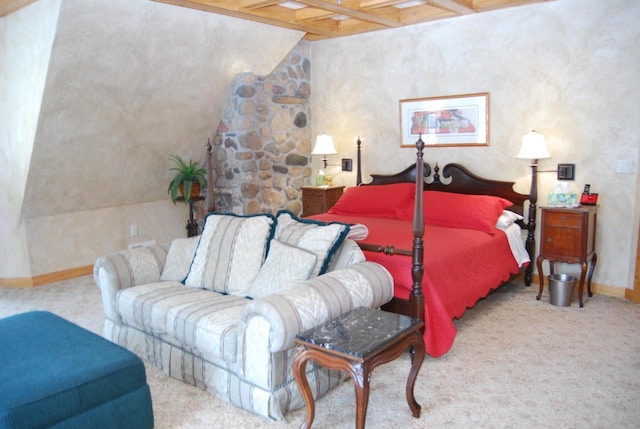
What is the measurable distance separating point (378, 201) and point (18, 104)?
130 inches

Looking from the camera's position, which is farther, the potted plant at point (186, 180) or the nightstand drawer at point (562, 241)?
the potted plant at point (186, 180)

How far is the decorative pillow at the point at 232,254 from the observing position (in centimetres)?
327

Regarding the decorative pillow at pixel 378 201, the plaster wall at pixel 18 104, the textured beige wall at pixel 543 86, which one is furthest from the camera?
the decorative pillow at pixel 378 201

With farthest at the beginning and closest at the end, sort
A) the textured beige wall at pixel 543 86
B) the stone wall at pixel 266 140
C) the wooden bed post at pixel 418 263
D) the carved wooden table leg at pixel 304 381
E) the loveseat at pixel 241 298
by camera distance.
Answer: the stone wall at pixel 266 140, the textured beige wall at pixel 543 86, the wooden bed post at pixel 418 263, the loveseat at pixel 241 298, the carved wooden table leg at pixel 304 381

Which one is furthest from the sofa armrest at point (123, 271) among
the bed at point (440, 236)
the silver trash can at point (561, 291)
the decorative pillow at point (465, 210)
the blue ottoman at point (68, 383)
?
the silver trash can at point (561, 291)

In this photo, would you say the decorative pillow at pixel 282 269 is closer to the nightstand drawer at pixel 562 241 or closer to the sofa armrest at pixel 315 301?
the sofa armrest at pixel 315 301

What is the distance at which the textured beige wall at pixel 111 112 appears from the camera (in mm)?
4098

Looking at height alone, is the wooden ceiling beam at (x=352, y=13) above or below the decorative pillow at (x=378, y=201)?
above

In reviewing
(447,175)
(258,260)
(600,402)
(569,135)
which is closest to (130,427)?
(258,260)

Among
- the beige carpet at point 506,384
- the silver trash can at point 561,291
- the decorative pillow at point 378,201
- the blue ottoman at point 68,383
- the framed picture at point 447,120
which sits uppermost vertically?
the framed picture at point 447,120

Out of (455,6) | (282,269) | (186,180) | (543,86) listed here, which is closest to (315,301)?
(282,269)

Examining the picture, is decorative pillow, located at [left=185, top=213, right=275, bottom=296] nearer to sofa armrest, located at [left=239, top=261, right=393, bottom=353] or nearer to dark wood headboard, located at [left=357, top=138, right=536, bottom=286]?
sofa armrest, located at [left=239, top=261, right=393, bottom=353]

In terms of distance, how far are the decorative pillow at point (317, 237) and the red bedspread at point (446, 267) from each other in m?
0.41

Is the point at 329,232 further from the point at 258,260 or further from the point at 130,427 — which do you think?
the point at 130,427
